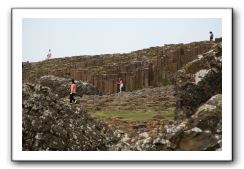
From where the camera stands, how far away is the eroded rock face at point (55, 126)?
4234 centimetres

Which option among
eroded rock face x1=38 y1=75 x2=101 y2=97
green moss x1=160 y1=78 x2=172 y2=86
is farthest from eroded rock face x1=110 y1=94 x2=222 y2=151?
eroded rock face x1=38 y1=75 x2=101 y2=97

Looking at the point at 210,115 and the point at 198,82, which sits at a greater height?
the point at 198,82

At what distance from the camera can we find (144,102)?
4269cm

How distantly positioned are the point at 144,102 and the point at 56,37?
1408mm

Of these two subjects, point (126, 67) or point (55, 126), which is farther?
point (126, 67)

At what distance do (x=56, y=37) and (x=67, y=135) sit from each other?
127cm

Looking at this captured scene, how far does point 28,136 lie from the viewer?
4238 cm

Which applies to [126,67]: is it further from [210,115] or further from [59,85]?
[210,115]

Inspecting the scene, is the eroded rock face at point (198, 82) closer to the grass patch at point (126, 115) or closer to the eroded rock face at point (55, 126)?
the grass patch at point (126, 115)

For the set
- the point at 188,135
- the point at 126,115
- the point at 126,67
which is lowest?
the point at 188,135

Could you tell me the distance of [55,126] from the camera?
42.4 m

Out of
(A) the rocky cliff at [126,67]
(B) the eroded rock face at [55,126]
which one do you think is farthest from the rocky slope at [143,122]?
(A) the rocky cliff at [126,67]

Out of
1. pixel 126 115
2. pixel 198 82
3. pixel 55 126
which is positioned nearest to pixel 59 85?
pixel 55 126

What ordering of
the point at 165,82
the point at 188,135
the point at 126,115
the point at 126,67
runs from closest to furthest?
the point at 188,135 < the point at 126,115 < the point at 165,82 < the point at 126,67
